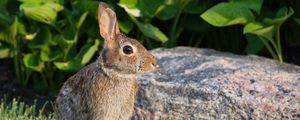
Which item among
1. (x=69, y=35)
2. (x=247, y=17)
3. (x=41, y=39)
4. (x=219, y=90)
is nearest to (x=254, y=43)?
(x=247, y=17)

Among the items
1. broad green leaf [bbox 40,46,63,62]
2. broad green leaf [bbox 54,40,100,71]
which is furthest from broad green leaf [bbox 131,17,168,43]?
broad green leaf [bbox 40,46,63,62]

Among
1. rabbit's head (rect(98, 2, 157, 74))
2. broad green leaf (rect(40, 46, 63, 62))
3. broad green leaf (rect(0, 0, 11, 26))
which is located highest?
rabbit's head (rect(98, 2, 157, 74))

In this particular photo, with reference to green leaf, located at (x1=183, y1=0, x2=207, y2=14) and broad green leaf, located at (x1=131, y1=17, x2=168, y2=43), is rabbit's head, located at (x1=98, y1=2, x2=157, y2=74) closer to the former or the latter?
broad green leaf, located at (x1=131, y1=17, x2=168, y2=43)

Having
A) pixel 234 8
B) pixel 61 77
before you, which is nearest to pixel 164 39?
pixel 234 8

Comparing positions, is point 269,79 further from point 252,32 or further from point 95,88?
point 95,88

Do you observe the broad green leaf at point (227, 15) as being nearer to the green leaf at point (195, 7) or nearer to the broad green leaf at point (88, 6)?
the green leaf at point (195, 7)

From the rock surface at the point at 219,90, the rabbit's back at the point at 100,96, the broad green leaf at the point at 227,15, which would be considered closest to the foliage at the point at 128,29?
the broad green leaf at the point at 227,15
